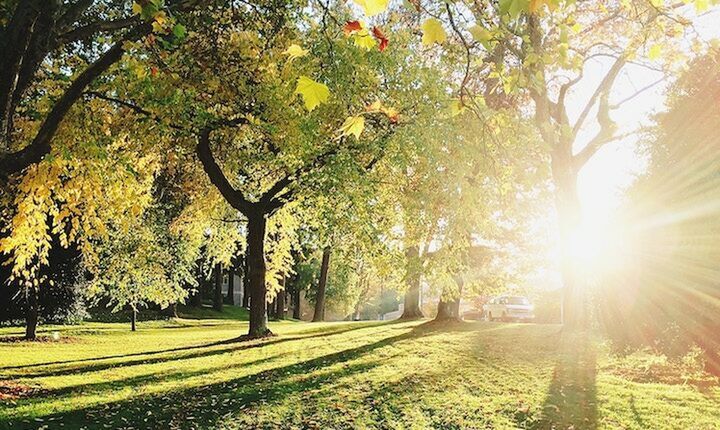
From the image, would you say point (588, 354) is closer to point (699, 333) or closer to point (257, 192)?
point (699, 333)

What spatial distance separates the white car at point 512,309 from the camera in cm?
3503

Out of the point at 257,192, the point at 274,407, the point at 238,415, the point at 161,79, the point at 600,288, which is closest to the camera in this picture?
the point at 238,415

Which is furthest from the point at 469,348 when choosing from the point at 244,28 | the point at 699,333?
the point at 244,28

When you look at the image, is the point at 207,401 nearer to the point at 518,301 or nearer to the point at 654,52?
the point at 654,52

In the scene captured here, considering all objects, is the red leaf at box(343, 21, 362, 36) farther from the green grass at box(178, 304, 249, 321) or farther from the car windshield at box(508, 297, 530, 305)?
the green grass at box(178, 304, 249, 321)

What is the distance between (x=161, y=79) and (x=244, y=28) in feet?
7.33

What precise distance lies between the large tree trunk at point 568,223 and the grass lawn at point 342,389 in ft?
4.04

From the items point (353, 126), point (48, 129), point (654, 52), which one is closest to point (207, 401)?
point (48, 129)

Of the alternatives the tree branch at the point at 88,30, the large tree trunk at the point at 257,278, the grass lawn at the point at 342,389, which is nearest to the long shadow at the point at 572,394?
the grass lawn at the point at 342,389

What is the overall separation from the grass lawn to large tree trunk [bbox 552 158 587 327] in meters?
1.23

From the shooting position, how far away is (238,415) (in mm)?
8164

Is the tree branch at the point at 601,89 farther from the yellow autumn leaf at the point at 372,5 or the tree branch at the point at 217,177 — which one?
the yellow autumn leaf at the point at 372,5

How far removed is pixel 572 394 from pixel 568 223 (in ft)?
28.1

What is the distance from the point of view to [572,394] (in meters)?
9.41
